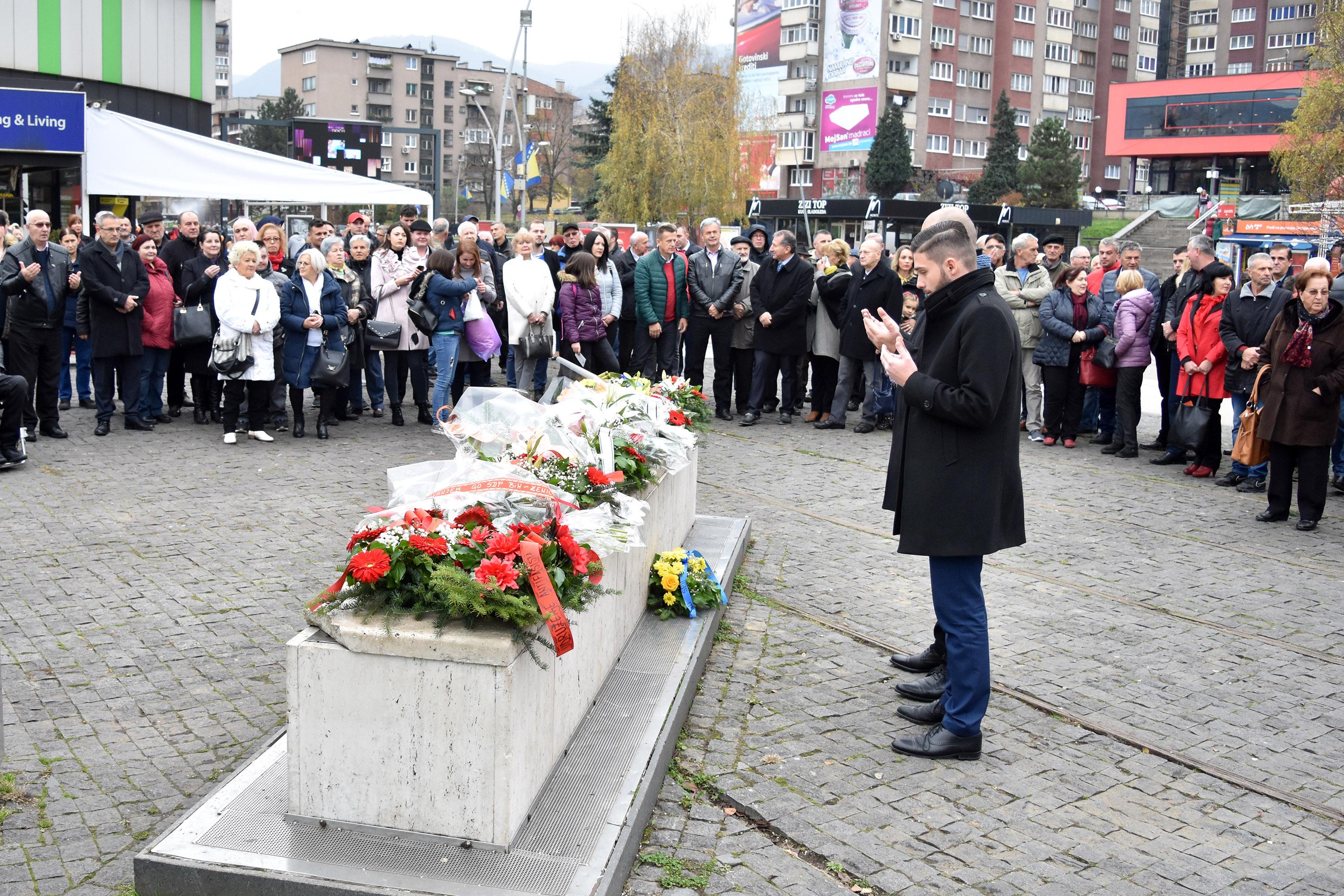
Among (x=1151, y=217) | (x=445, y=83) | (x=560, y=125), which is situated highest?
(x=445, y=83)

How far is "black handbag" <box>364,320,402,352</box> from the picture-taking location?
1264 cm

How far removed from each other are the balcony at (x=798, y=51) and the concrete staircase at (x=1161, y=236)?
31.9 m

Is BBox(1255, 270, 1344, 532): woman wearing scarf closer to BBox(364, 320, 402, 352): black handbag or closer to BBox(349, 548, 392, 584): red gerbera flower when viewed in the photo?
BBox(349, 548, 392, 584): red gerbera flower

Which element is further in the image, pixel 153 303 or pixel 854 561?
pixel 153 303

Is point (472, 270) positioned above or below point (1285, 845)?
above

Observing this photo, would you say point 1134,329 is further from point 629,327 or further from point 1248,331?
point 629,327

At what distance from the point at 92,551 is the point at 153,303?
479 cm

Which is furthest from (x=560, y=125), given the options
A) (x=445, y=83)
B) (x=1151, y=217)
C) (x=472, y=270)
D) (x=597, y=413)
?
(x=597, y=413)

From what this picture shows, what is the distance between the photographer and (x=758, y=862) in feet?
13.8

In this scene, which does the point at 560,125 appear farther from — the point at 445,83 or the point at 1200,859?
the point at 1200,859

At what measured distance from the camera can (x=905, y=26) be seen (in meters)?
93.1

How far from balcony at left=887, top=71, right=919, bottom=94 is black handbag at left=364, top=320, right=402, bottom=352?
87735mm

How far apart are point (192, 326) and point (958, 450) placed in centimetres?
910

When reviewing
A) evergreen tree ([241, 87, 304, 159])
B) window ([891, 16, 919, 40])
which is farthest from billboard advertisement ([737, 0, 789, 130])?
evergreen tree ([241, 87, 304, 159])
